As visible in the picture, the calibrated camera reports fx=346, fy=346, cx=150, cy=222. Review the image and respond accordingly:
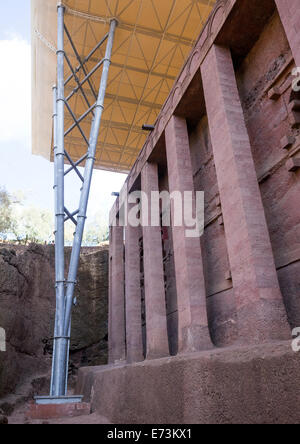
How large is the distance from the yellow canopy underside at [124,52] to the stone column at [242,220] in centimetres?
958

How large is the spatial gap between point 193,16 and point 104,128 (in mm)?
7827

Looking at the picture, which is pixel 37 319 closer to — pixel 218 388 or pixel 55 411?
pixel 55 411

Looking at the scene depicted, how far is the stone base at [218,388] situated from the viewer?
292 centimetres

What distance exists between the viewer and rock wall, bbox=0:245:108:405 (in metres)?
11.8

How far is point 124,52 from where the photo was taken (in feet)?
53.3

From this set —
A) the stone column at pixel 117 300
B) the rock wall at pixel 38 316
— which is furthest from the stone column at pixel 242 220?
the rock wall at pixel 38 316

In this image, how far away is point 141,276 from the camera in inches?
479

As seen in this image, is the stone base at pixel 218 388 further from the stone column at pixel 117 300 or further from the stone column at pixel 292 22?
the stone column at pixel 117 300

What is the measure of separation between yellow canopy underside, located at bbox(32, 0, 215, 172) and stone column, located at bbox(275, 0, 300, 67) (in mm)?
10842

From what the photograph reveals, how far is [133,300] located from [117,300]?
7.20ft

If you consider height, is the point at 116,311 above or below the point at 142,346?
above

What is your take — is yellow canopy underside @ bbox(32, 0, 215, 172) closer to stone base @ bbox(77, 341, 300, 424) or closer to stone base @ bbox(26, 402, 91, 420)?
stone base @ bbox(77, 341, 300, 424)
